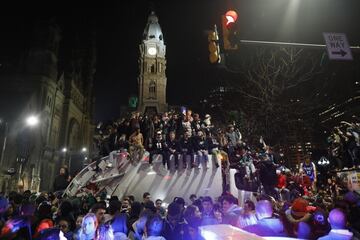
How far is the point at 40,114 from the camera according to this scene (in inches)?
1681

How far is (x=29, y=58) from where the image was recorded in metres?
46.8

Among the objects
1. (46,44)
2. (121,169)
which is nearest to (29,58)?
(46,44)

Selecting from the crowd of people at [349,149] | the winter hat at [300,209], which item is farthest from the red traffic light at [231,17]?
the crowd of people at [349,149]

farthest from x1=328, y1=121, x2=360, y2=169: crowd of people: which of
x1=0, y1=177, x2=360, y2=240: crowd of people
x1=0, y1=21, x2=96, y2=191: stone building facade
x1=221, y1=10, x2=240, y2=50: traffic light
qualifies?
x1=0, y1=21, x2=96, y2=191: stone building facade

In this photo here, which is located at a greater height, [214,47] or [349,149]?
[214,47]

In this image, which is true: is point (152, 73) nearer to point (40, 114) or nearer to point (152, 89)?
point (152, 89)

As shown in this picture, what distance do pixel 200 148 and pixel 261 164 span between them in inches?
116

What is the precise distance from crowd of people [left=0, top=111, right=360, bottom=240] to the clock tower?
68107mm

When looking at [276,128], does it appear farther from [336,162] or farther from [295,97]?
[336,162]

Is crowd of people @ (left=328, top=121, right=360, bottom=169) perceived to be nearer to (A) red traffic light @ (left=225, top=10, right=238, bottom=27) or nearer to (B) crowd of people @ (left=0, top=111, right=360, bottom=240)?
(B) crowd of people @ (left=0, top=111, right=360, bottom=240)

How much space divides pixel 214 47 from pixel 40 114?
42.2m

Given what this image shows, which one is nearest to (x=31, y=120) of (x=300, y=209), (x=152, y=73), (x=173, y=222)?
(x=173, y=222)

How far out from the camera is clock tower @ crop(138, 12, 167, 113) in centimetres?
8331

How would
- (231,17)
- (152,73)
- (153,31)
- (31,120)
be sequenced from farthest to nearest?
1. (153,31)
2. (152,73)
3. (31,120)
4. (231,17)
